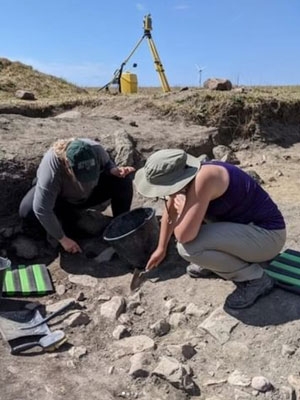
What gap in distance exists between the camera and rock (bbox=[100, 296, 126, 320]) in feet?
10.5

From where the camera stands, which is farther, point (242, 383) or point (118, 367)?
point (118, 367)

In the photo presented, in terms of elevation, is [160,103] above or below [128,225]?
above

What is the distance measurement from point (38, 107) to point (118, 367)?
17.7ft

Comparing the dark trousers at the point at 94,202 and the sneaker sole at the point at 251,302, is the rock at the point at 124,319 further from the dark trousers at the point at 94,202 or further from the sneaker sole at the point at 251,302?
the dark trousers at the point at 94,202

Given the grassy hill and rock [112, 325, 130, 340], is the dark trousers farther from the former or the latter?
the grassy hill

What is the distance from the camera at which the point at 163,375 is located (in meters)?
2.57

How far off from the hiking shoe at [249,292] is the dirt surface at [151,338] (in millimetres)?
48

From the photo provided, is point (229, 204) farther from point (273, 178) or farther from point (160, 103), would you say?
point (160, 103)

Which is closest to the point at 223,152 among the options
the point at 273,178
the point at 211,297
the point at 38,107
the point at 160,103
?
the point at 273,178

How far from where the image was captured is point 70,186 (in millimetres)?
3730

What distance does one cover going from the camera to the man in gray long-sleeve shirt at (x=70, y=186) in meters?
3.39

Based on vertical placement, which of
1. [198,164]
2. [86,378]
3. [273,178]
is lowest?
[86,378]

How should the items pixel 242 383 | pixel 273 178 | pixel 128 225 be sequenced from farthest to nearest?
pixel 273 178 < pixel 128 225 < pixel 242 383

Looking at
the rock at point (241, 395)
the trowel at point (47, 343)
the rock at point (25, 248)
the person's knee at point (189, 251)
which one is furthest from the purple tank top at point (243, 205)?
the rock at point (25, 248)
